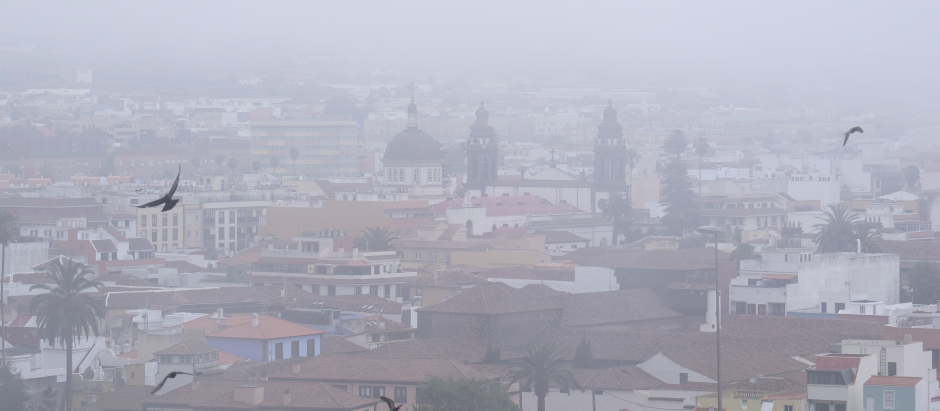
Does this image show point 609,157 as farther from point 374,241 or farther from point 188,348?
point 188,348

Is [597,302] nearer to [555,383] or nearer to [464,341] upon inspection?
[464,341]

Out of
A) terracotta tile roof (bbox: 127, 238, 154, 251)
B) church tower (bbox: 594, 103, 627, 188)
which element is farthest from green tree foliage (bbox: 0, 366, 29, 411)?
church tower (bbox: 594, 103, 627, 188)

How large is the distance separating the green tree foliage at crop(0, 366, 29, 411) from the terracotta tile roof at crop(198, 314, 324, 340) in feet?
18.4

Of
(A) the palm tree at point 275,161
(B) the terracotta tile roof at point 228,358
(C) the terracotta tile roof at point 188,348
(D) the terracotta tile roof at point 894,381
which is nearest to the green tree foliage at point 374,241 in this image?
(B) the terracotta tile roof at point 228,358

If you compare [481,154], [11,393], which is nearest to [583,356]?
[11,393]

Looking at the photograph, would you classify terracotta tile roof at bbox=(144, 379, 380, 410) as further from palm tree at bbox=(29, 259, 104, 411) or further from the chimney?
palm tree at bbox=(29, 259, 104, 411)

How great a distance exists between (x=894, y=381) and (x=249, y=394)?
11.8m

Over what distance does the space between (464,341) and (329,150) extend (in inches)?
4515

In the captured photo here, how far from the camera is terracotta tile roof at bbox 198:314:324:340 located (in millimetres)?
45625

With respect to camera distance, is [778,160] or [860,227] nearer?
[860,227]

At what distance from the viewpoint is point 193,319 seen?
159 feet

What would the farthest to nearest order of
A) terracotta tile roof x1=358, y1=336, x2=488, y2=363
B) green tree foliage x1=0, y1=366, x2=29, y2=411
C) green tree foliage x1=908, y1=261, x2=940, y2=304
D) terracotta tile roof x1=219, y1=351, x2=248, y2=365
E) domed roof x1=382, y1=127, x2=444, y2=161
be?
domed roof x1=382, y1=127, x2=444, y2=161
green tree foliage x1=908, y1=261, x2=940, y2=304
terracotta tile roof x1=219, y1=351, x2=248, y2=365
terracotta tile roof x1=358, y1=336, x2=488, y2=363
green tree foliage x1=0, y1=366, x2=29, y2=411

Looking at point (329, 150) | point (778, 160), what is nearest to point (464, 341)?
point (778, 160)

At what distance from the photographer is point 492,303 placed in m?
46.9
